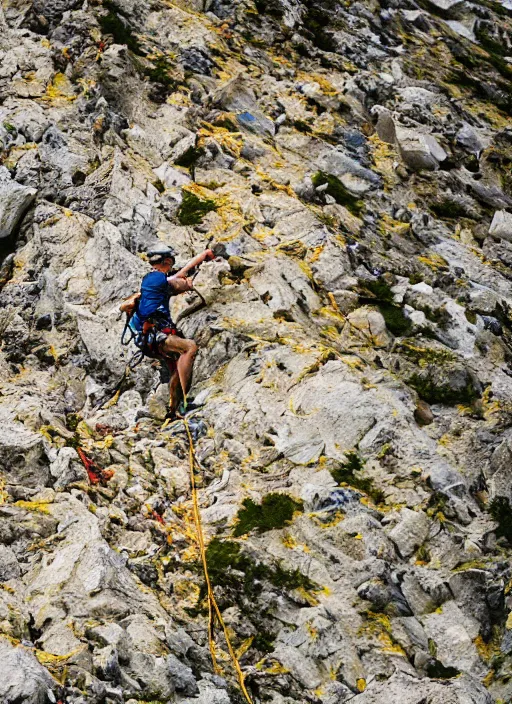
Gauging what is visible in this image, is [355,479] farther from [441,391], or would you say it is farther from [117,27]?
[117,27]

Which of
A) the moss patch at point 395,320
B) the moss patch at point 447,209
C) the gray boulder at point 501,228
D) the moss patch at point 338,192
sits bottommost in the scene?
the moss patch at point 395,320

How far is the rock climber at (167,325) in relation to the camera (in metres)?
12.8

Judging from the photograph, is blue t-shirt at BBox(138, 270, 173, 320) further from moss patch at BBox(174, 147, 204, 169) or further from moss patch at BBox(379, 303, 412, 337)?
moss patch at BBox(174, 147, 204, 169)

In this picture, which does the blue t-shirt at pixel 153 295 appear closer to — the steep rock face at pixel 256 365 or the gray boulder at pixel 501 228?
the steep rock face at pixel 256 365

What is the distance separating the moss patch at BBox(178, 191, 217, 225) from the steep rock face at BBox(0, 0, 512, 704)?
0.19 feet

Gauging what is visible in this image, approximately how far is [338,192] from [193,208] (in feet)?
10.7

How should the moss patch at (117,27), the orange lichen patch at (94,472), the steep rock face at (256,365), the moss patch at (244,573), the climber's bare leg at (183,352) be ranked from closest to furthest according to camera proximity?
1. the steep rock face at (256,365)
2. the moss patch at (244,573)
3. the orange lichen patch at (94,472)
4. the climber's bare leg at (183,352)
5. the moss patch at (117,27)

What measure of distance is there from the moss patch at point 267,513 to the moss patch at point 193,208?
21.6 ft

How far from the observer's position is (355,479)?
11070 millimetres

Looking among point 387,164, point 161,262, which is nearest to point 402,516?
point 161,262

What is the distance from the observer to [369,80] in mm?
20750

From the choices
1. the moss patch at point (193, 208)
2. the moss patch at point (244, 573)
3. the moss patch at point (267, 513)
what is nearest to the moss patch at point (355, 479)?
the moss patch at point (267, 513)

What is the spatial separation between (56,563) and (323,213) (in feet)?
30.7

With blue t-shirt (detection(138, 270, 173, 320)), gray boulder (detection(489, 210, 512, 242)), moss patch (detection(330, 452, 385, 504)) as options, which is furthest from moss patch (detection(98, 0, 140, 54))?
moss patch (detection(330, 452, 385, 504))
